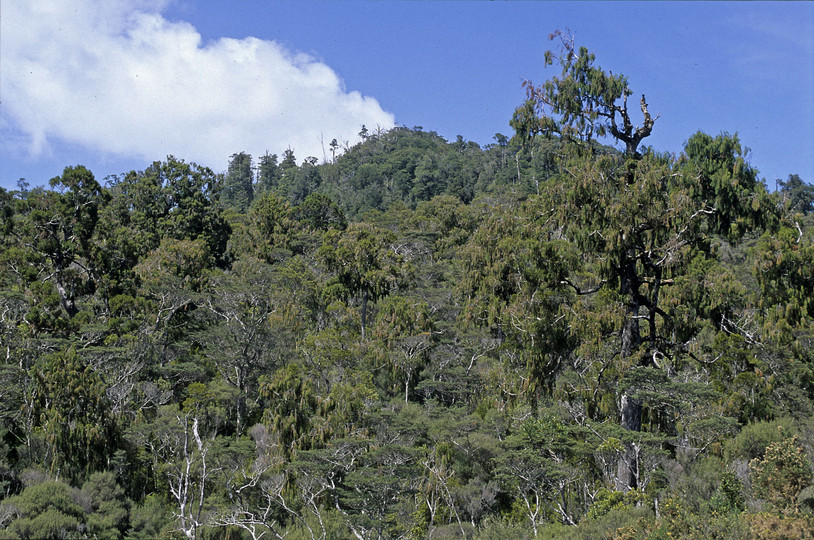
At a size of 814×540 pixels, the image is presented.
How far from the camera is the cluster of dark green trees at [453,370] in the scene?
1220cm

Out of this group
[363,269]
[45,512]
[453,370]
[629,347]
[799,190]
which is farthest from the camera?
[799,190]

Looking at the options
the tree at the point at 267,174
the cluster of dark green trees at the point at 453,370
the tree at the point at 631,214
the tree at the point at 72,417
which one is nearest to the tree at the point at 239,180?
the tree at the point at 267,174

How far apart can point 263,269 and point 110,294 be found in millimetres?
7840

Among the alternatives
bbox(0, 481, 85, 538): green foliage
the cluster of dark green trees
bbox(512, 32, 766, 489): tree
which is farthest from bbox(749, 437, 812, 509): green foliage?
bbox(0, 481, 85, 538): green foliage

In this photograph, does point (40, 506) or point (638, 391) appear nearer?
point (638, 391)

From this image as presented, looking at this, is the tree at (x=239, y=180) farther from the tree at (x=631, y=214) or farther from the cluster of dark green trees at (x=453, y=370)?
the tree at (x=631, y=214)

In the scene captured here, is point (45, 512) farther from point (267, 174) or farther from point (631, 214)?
point (267, 174)

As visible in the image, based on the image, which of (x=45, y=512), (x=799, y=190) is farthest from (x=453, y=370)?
(x=799, y=190)

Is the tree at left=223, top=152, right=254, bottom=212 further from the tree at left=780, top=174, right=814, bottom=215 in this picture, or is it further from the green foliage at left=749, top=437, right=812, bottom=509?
the green foliage at left=749, top=437, right=812, bottom=509

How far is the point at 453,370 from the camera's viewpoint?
934 inches

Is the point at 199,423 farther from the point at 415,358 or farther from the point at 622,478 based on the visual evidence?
the point at 622,478

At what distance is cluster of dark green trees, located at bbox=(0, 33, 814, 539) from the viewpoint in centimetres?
1220

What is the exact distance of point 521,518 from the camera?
58.2 feet

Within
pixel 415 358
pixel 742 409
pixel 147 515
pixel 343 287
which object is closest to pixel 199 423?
pixel 147 515
